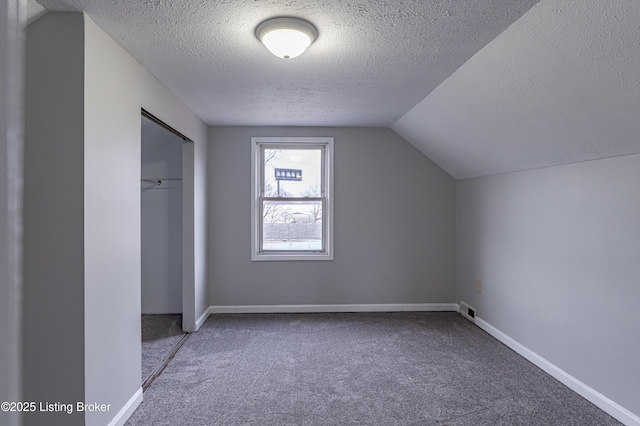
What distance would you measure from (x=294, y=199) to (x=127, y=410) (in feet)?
9.31

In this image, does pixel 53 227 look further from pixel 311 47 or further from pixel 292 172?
pixel 292 172

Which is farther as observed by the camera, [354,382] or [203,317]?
[203,317]

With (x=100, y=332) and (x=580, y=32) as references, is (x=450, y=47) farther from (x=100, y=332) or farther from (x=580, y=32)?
(x=100, y=332)

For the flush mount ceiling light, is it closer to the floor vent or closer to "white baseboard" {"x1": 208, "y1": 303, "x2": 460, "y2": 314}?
"white baseboard" {"x1": 208, "y1": 303, "x2": 460, "y2": 314}

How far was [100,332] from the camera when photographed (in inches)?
81.7

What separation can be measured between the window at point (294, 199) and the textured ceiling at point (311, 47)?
1.03m

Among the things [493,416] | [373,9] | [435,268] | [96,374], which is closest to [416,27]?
[373,9]

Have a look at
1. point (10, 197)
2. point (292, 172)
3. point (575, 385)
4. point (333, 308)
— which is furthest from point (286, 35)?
point (333, 308)

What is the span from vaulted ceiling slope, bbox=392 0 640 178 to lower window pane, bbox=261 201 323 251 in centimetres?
187

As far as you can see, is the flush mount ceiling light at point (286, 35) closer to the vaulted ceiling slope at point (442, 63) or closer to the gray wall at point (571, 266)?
the vaulted ceiling slope at point (442, 63)

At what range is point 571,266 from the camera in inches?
109

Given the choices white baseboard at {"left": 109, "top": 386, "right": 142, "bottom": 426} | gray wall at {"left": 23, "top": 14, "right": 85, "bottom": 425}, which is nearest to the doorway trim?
white baseboard at {"left": 109, "top": 386, "right": 142, "bottom": 426}

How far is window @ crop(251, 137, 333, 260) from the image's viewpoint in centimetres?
462

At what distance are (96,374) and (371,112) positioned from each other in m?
3.16
